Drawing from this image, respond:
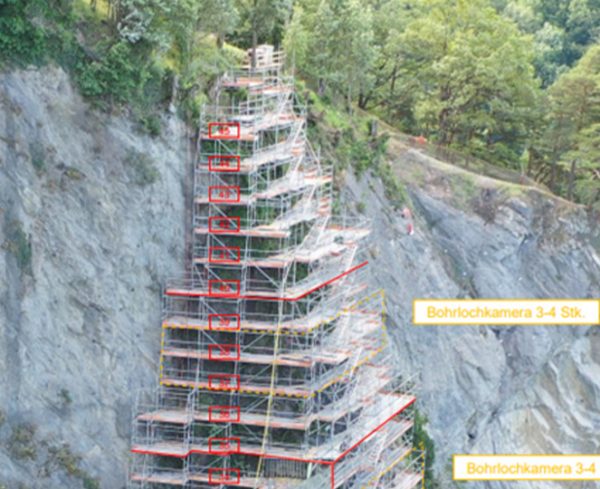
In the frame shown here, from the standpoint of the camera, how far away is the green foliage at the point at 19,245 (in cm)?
2728

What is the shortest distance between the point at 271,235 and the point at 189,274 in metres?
2.69

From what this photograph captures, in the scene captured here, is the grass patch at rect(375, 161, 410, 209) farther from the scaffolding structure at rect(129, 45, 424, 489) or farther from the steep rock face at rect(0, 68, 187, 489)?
the steep rock face at rect(0, 68, 187, 489)

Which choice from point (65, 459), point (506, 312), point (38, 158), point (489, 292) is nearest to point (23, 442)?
point (65, 459)

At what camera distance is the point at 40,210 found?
27875 mm

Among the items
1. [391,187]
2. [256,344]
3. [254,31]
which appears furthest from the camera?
[391,187]

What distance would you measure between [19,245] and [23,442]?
507 centimetres

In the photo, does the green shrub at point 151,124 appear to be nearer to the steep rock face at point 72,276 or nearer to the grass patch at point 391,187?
the steep rock face at point 72,276

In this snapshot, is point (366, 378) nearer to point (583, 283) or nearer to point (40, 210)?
point (40, 210)

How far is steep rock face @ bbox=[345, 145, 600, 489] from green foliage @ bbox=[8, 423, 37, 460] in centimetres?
1537

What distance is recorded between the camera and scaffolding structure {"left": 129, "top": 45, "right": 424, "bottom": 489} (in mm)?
29781

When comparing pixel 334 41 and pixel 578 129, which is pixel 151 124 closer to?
pixel 334 41

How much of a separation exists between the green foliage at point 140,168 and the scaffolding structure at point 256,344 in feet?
5.64

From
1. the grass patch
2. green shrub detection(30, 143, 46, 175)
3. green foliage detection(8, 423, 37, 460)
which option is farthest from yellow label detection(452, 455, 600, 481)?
green shrub detection(30, 143, 46, 175)

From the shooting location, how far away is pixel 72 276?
28.3 m
